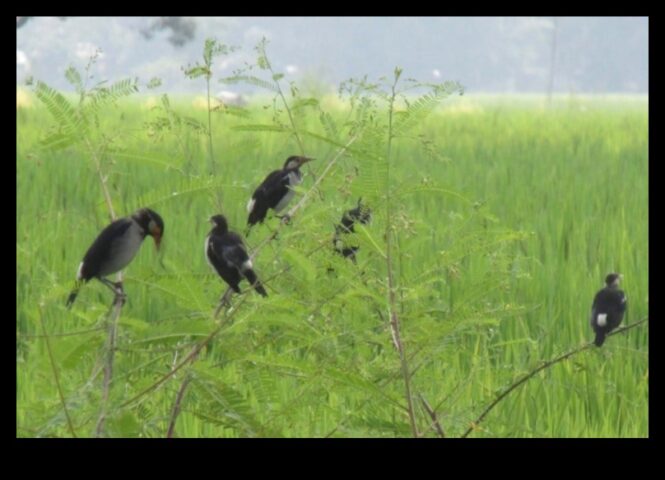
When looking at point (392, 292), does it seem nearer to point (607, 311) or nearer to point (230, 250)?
point (230, 250)

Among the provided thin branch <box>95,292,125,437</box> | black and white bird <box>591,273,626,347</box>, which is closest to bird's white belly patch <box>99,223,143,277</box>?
thin branch <box>95,292,125,437</box>

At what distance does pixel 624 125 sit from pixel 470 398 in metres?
17.2

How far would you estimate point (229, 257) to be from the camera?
2.61 meters

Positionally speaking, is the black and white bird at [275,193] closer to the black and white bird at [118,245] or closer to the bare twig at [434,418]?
the black and white bird at [118,245]

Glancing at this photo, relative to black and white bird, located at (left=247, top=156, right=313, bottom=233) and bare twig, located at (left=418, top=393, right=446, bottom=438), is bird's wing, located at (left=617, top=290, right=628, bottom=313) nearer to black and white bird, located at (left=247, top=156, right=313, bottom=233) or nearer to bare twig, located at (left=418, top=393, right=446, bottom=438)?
black and white bird, located at (left=247, top=156, right=313, bottom=233)

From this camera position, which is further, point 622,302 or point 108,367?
point 622,302

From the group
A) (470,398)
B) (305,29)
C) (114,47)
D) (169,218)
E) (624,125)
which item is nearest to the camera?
(470,398)

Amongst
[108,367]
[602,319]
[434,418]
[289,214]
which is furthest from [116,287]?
[602,319]

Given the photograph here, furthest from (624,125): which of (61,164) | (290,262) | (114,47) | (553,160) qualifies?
(114,47)

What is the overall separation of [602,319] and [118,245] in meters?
1.87

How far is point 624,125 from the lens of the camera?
19.8 metres

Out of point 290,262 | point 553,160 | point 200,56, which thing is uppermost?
point 553,160

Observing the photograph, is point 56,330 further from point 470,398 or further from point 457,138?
point 457,138

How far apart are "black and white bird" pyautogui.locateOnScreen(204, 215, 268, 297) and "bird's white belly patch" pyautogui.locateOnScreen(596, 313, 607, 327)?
1.45m
